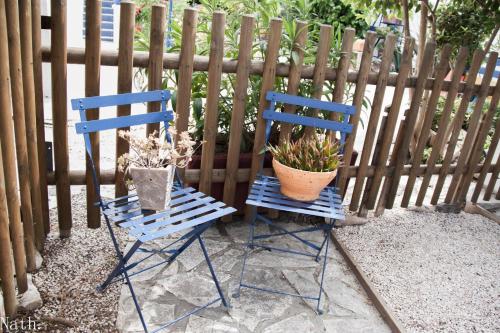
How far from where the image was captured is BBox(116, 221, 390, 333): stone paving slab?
99.4 inches

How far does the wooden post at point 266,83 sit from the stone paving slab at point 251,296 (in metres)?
0.65

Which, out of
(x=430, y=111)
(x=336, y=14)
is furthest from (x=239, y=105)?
(x=336, y=14)

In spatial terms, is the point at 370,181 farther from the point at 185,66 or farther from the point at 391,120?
the point at 185,66

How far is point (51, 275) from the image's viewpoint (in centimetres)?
271

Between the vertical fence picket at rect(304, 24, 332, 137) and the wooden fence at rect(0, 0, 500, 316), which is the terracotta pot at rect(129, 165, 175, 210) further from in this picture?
the vertical fence picket at rect(304, 24, 332, 137)

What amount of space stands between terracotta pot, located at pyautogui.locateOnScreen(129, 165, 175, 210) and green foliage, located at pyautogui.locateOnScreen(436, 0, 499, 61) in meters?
→ 3.61

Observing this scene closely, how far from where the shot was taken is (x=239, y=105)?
315 centimetres

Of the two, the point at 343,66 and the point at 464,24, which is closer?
the point at 343,66

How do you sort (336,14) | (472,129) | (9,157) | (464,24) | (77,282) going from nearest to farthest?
(9,157)
(77,282)
(472,129)
(464,24)
(336,14)

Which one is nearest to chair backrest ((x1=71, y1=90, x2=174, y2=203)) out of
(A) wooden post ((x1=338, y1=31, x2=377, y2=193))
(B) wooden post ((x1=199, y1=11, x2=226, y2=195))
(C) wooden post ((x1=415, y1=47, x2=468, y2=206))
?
(B) wooden post ((x1=199, y1=11, x2=226, y2=195))

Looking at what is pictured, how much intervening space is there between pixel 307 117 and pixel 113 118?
132 cm

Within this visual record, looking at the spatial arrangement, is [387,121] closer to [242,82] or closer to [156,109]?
[242,82]

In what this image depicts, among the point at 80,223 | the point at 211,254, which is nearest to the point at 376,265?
the point at 211,254

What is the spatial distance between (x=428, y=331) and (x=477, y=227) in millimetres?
1751
